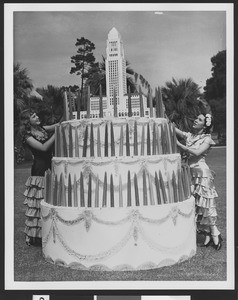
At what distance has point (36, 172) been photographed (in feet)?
12.3

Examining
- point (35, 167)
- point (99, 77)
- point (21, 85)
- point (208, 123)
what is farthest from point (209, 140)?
point (21, 85)

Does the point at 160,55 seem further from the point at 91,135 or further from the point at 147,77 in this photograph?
the point at 91,135

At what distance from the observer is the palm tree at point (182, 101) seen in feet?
11.8

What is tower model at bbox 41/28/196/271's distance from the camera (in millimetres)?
3357

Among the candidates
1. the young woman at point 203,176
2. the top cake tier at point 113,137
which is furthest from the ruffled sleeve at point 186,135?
the top cake tier at point 113,137

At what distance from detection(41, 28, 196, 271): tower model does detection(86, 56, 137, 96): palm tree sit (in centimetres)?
7

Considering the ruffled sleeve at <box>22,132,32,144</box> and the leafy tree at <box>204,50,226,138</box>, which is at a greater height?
the leafy tree at <box>204,50,226,138</box>

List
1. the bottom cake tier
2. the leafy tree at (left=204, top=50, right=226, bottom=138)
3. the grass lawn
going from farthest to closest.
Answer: the leafy tree at (left=204, top=50, right=226, bottom=138), the grass lawn, the bottom cake tier

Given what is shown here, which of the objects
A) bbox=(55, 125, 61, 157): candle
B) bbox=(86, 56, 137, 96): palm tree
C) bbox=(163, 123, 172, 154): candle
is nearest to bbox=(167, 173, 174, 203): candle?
bbox=(163, 123, 172, 154): candle

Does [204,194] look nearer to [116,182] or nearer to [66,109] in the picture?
[116,182]

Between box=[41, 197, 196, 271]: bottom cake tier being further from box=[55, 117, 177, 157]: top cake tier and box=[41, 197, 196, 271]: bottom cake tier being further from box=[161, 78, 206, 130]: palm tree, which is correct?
box=[161, 78, 206, 130]: palm tree

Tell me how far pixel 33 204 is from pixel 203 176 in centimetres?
139

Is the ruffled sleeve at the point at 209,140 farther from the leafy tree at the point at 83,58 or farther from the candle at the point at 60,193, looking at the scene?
the candle at the point at 60,193

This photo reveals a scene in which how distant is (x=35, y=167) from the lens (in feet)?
12.3
